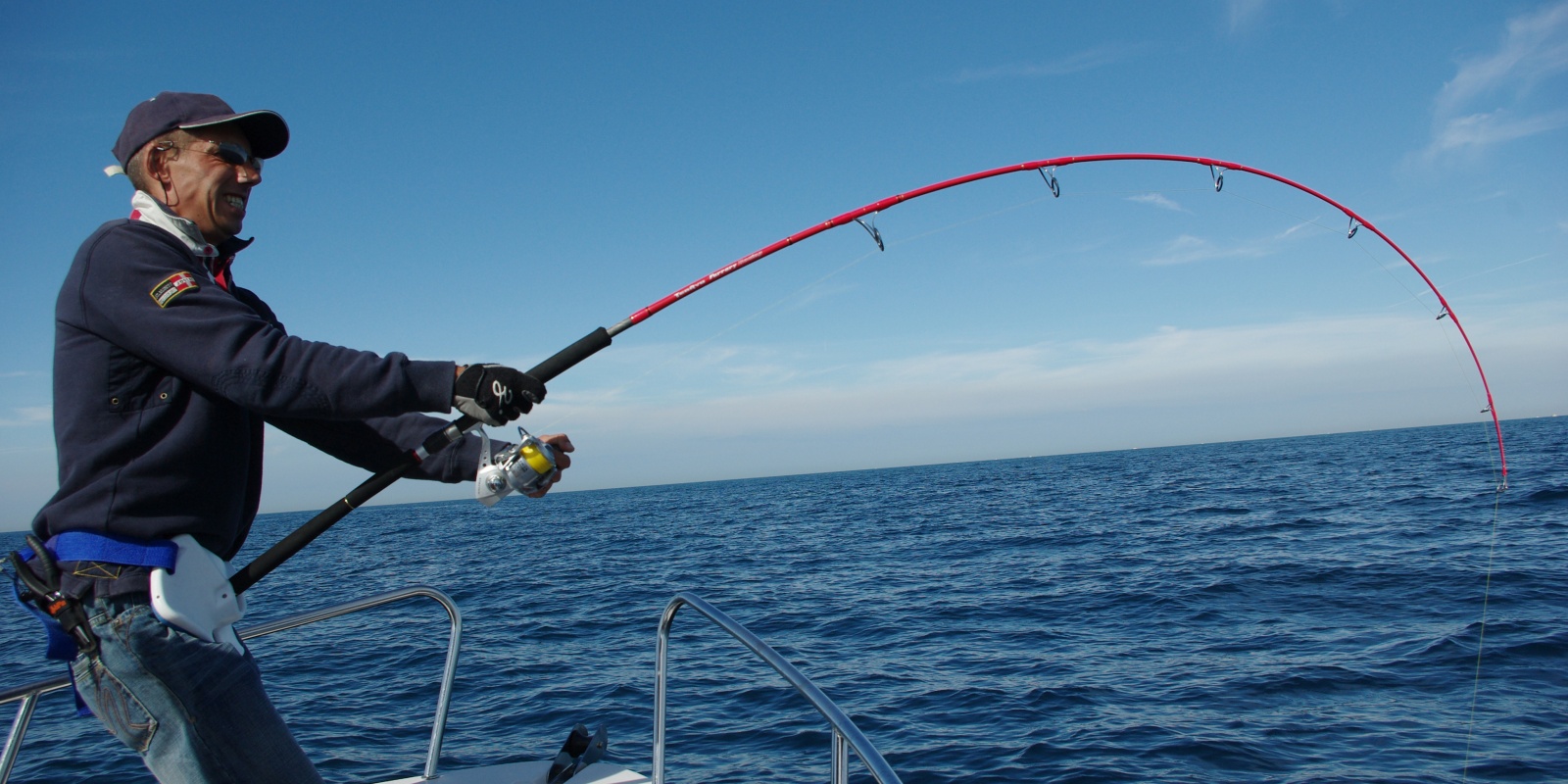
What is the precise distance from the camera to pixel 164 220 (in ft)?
6.02

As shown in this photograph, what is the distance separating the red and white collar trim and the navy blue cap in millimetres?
101

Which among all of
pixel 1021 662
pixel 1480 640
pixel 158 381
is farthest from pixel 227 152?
pixel 1480 640

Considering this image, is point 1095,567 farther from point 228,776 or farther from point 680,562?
point 228,776

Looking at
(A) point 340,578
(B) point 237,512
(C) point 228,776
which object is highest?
(B) point 237,512

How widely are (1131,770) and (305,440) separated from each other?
500 cm

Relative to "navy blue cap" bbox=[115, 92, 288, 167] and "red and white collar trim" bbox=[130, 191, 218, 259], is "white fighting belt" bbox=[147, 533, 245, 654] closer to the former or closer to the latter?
"red and white collar trim" bbox=[130, 191, 218, 259]

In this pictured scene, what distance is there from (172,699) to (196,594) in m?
0.19

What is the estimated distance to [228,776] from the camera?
172 centimetres

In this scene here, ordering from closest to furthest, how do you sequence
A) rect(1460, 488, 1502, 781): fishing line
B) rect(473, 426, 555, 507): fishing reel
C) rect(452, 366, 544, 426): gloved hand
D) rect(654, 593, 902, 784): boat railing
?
rect(452, 366, 544, 426): gloved hand
rect(654, 593, 902, 784): boat railing
rect(473, 426, 555, 507): fishing reel
rect(1460, 488, 1502, 781): fishing line

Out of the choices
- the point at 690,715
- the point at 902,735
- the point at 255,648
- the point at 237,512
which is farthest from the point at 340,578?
the point at 237,512

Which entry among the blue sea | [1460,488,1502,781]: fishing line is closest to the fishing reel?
the blue sea

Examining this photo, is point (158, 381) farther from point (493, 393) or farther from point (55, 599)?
point (493, 393)

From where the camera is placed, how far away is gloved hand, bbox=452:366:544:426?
180 cm

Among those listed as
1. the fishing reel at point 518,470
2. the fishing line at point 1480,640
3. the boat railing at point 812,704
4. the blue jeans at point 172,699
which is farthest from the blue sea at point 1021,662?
the blue jeans at point 172,699
